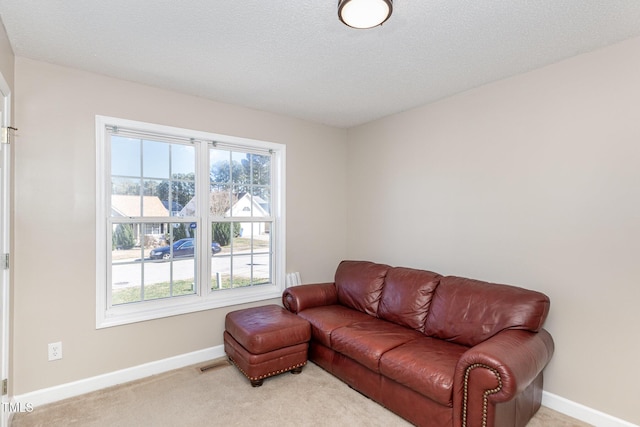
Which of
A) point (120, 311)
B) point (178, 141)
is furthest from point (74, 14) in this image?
point (120, 311)

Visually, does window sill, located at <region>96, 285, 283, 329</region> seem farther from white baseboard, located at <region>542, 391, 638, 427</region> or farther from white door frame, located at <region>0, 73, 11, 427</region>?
white baseboard, located at <region>542, 391, 638, 427</region>

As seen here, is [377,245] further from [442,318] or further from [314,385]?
[314,385]

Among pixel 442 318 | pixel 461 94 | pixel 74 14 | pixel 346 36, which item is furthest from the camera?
pixel 461 94

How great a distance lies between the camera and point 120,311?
8.96ft

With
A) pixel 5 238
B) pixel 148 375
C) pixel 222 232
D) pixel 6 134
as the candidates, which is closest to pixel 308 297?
pixel 222 232

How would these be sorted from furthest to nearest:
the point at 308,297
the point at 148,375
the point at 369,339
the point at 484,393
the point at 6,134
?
the point at 308,297 → the point at 148,375 → the point at 369,339 → the point at 6,134 → the point at 484,393

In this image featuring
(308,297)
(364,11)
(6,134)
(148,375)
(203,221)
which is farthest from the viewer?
(308,297)

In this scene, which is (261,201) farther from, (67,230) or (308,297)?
(67,230)

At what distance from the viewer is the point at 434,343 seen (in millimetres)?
2412

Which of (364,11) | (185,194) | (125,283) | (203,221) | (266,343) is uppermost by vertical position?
(364,11)

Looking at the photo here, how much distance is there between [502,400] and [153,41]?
3.02 meters

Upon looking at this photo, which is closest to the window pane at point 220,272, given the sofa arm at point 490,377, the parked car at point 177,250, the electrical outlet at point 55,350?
the parked car at point 177,250

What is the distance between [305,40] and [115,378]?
3022mm

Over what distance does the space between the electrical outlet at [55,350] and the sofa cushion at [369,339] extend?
212cm
